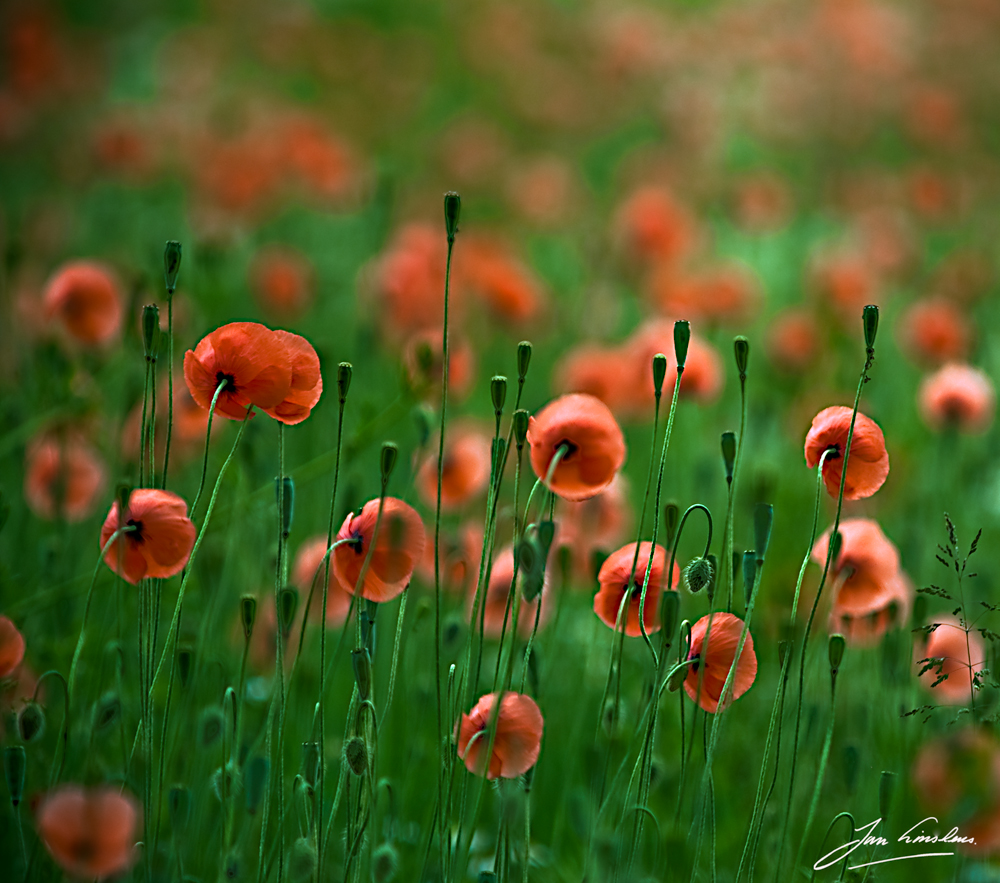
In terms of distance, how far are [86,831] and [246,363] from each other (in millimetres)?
407

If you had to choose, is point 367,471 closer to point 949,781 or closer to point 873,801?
point 873,801

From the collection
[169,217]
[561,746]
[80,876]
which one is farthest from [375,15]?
[80,876]

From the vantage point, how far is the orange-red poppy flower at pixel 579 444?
0.94 metres

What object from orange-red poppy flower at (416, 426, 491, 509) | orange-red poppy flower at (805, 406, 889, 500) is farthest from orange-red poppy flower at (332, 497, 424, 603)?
orange-red poppy flower at (416, 426, 491, 509)

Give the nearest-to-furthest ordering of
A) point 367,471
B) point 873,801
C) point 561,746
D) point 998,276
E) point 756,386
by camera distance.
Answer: point 873,801 → point 561,746 → point 367,471 → point 756,386 → point 998,276

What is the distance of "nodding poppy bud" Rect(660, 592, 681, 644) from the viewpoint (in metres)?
0.85

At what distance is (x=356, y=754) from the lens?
868 millimetres

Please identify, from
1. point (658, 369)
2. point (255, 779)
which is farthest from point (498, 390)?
point (255, 779)

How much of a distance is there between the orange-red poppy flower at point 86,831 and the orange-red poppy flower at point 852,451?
2.17 ft

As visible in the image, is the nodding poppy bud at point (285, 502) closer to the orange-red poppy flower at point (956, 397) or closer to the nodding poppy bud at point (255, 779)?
the nodding poppy bud at point (255, 779)

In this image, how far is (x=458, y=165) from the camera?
384 cm

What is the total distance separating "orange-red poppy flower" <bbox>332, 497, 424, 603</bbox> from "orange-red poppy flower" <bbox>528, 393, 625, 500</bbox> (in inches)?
5.4

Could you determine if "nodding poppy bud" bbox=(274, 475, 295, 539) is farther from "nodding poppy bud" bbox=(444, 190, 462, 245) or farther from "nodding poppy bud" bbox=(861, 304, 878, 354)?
"nodding poppy bud" bbox=(861, 304, 878, 354)

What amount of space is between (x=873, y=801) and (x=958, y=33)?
478cm
